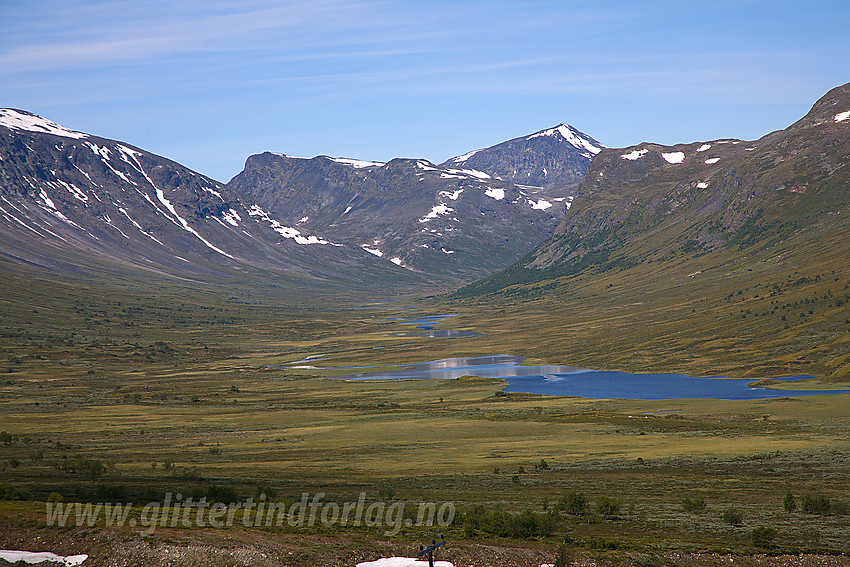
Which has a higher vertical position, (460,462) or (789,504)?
(789,504)

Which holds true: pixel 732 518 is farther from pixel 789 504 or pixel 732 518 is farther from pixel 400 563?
pixel 400 563

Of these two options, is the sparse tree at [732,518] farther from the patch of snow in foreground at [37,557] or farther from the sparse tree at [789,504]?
the patch of snow in foreground at [37,557]

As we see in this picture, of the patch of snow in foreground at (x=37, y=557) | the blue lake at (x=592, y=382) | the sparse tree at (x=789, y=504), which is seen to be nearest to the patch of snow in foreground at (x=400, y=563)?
the patch of snow in foreground at (x=37, y=557)

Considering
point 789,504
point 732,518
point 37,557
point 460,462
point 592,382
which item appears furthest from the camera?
point 592,382

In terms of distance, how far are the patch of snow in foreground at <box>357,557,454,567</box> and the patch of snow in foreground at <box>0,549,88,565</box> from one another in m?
14.5

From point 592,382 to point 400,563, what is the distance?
126 metres

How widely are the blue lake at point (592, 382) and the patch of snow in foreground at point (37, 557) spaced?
4387 inches

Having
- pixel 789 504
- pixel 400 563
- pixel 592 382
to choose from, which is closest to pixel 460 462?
pixel 789 504

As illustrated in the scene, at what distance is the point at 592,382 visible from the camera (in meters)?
157

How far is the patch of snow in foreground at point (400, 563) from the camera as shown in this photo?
37156mm

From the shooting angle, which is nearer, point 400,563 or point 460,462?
point 400,563

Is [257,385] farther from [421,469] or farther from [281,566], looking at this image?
[281,566]

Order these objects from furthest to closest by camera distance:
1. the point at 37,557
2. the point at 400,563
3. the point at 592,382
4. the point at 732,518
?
Result: the point at 592,382 < the point at 732,518 < the point at 400,563 < the point at 37,557

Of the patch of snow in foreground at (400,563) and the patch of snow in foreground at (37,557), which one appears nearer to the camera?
the patch of snow in foreground at (37,557)
